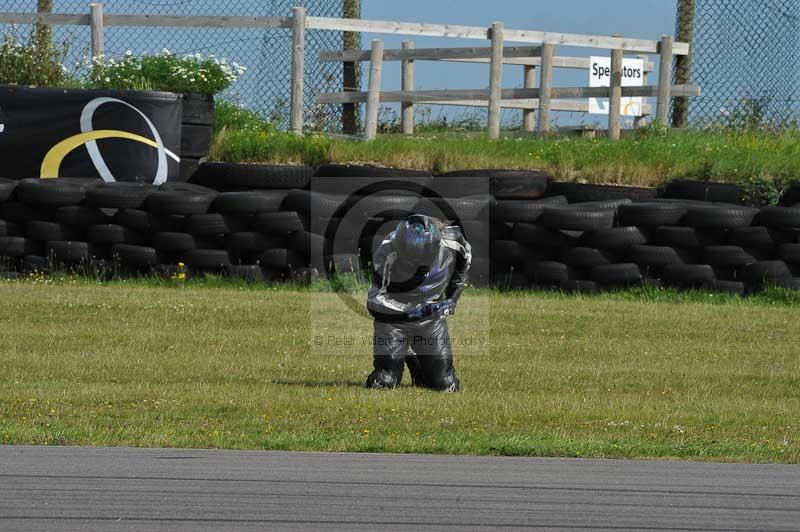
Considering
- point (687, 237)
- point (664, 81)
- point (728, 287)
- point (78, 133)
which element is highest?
point (664, 81)

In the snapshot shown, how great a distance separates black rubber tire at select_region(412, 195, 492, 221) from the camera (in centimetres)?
1357

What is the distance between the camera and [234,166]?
15.1 metres

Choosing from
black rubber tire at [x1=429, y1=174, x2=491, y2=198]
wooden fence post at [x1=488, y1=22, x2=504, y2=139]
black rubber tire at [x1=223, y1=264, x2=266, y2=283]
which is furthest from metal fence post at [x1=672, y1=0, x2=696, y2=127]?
black rubber tire at [x1=223, y1=264, x2=266, y2=283]

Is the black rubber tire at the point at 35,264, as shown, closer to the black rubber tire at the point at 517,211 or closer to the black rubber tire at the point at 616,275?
the black rubber tire at the point at 517,211

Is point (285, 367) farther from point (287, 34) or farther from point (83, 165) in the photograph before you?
point (287, 34)

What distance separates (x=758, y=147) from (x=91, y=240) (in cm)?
811

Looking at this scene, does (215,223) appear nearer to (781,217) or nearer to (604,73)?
(781,217)

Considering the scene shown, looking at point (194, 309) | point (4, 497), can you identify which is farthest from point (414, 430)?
point (194, 309)

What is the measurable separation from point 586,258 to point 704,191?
1990 millimetres

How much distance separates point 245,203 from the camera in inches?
539

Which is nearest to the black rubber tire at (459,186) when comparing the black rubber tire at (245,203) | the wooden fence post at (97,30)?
the black rubber tire at (245,203)

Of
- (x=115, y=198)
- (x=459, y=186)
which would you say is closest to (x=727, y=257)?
(x=459, y=186)

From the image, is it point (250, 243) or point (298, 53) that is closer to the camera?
point (250, 243)

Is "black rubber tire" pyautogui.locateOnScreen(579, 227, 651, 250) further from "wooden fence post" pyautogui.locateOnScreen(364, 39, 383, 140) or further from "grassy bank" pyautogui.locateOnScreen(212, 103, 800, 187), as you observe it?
"wooden fence post" pyautogui.locateOnScreen(364, 39, 383, 140)
